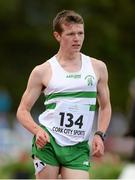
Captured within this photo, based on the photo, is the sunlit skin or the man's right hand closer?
the man's right hand

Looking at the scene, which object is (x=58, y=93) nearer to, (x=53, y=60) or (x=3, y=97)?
(x=53, y=60)

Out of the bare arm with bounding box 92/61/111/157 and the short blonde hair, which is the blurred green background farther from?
the short blonde hair

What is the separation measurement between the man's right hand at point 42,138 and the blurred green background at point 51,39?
23.3 metres

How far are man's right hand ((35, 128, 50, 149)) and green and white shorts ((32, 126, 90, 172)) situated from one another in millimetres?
146

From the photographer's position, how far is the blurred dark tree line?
3406 centimetres

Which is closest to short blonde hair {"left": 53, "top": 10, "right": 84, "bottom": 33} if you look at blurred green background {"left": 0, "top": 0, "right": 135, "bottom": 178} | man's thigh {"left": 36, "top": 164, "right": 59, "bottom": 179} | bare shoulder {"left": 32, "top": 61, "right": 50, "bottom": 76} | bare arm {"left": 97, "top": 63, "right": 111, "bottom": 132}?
bare shoulder {"left": 32, "top": 61, "right": 50, "bottom": 76}

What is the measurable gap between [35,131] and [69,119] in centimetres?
33

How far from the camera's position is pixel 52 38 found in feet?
111

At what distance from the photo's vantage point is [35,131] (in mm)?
9820

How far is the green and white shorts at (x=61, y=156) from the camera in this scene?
9930 millimetres

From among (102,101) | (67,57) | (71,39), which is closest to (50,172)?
(102,101)

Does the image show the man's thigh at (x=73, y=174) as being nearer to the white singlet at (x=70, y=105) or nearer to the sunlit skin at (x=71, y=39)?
the white singlet at (x=70, y=105)

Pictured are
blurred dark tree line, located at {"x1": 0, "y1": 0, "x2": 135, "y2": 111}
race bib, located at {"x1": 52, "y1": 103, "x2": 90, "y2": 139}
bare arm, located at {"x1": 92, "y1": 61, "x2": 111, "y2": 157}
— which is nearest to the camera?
race bib, located at {"x1": 52, "y1": 103, "x2": 90, "y2": 139}

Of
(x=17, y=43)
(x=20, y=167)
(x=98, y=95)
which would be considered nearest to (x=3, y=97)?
(x=17, y=43)
